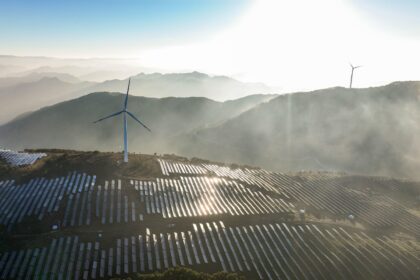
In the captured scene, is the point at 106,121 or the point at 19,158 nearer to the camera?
Result: the point at 19,158

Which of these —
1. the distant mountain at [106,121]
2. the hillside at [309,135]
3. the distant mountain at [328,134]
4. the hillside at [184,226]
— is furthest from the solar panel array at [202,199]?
the distant mountain at [106,121]

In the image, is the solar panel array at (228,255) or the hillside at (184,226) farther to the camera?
the hillside at (184,226)

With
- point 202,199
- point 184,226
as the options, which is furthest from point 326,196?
point 184,226

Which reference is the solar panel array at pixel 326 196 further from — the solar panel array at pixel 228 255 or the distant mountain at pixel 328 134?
the distant mountain at pixel 328 134

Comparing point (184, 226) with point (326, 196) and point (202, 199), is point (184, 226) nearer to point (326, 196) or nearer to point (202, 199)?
point (202, 199)

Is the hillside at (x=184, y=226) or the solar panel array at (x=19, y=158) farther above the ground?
the solar panel array at (x=19, y=158)

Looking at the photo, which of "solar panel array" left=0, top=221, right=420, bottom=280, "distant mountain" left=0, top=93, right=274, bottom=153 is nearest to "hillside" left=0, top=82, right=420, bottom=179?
"distant mountain" left=0, top=93, right=274, bottom=153
